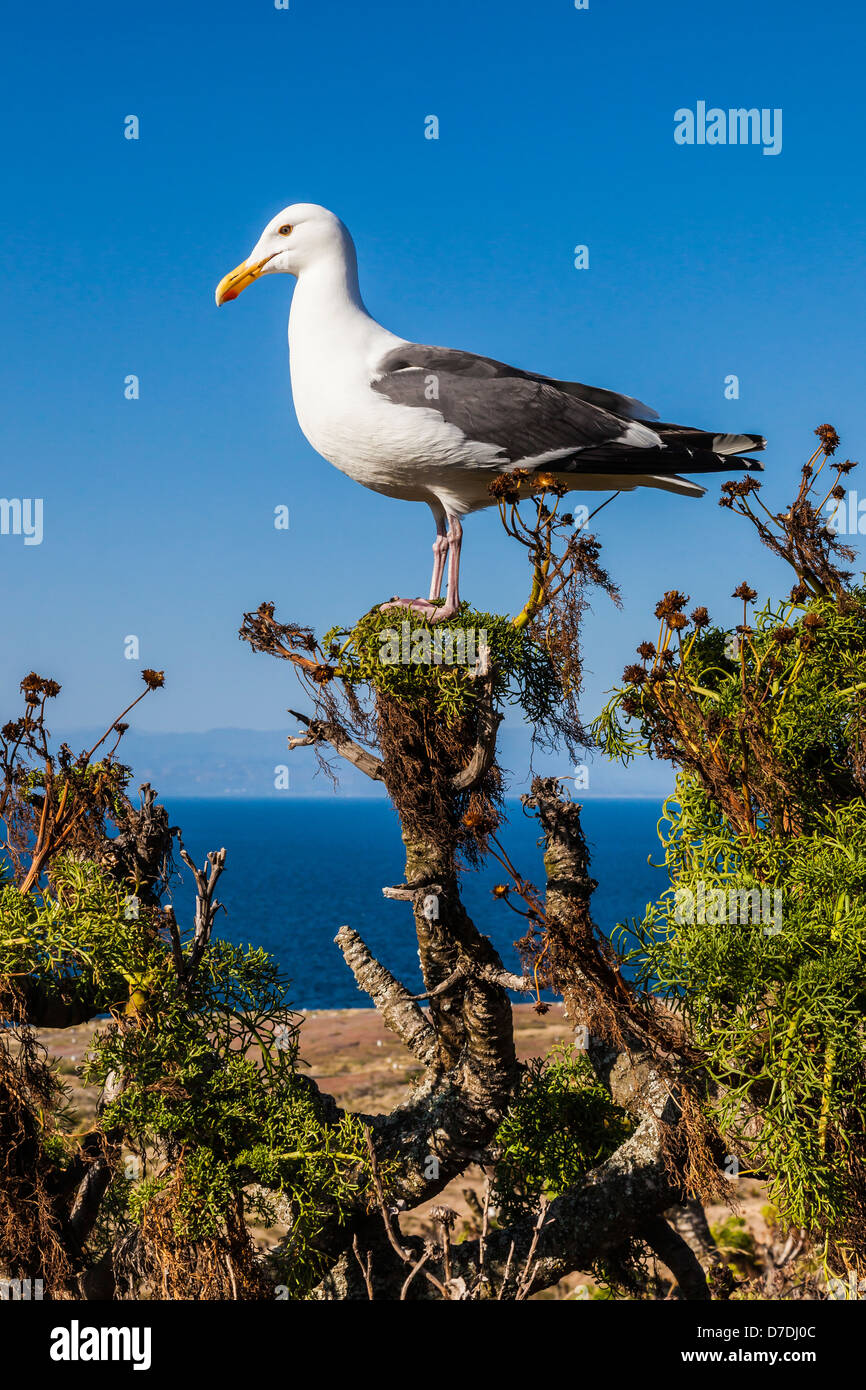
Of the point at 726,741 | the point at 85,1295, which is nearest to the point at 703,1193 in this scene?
the point at 726,741

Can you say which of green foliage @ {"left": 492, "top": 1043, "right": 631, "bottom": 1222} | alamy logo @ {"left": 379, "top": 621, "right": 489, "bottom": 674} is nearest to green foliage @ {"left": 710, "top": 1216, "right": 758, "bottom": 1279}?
green foliage @ {"left": 492, "top": 1043, "right": 631, "bottom": 1222}

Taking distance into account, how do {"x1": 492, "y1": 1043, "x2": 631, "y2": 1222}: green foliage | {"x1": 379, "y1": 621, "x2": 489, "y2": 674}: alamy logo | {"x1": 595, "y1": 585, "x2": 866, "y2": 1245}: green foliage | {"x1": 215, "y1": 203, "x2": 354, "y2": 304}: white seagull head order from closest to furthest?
{"x1": 595, "y1": 585, "x2": 866, "y2": 1245}: green foliage, {"x1": 379, "y1": 621, "x2": 489, "y2": 674}: alamy logo, {"x1": 215, "y1": 203, "x2": 354, "y2": 304}: white seagull head, {"x1": 492, "y1": 1043, "x2": 631, "y2": 1222}: green foliage

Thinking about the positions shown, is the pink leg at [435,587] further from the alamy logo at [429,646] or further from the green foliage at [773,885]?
the green foliage at [773,885]

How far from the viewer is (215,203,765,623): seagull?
6.80 metres

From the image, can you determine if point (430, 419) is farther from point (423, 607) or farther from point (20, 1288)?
point (20, 1288)

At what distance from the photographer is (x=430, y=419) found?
673cm

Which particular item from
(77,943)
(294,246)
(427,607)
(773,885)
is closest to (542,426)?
(427,607)

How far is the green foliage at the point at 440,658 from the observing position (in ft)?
21.2

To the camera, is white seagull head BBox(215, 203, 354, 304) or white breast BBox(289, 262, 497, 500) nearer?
white breast BBox(289, 262, 497, 500)

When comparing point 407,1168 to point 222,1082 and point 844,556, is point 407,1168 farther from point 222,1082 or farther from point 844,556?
point 844,556

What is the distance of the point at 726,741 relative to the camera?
6.16 metres

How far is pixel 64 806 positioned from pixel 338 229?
401cm

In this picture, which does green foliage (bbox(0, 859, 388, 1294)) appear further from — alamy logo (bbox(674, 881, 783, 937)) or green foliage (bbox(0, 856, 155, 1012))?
alamy logo (bbox(674, 881, 783, 937))
